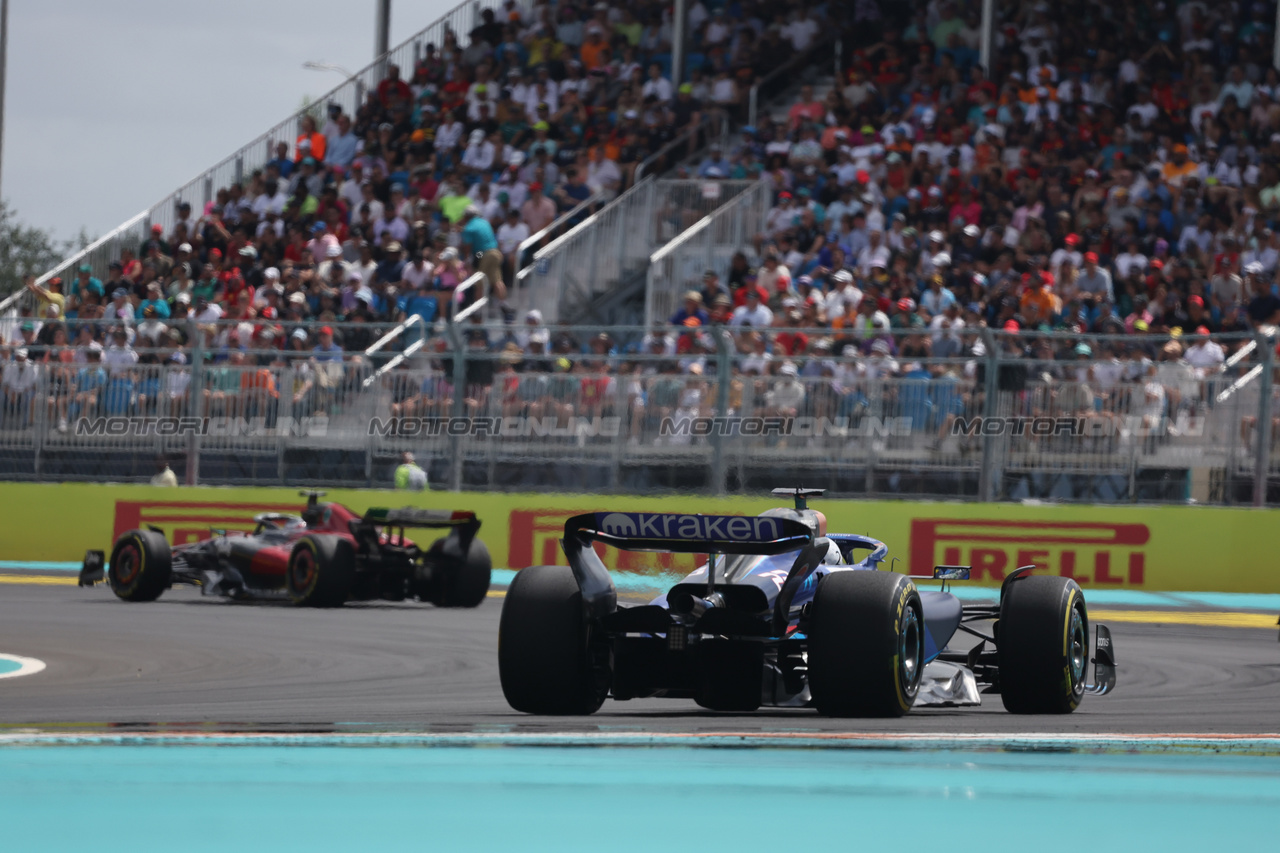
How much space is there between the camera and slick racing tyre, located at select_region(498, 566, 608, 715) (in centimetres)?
737

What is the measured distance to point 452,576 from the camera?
565 inches

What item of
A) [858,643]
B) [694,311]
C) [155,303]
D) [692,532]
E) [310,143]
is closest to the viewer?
[858,643]

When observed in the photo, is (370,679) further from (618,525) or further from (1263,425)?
(1263,425)

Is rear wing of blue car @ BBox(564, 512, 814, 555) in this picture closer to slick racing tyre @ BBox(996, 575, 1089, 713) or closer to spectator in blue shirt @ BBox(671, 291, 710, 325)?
slick racing tyre @ BBox(996, 575, 1089, 713)

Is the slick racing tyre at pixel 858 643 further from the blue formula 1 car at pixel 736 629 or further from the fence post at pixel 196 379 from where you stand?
the fence post at pixel 196 379

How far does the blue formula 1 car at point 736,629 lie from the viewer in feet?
23.4

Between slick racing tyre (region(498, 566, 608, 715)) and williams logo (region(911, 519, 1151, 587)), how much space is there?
9944 millimetres

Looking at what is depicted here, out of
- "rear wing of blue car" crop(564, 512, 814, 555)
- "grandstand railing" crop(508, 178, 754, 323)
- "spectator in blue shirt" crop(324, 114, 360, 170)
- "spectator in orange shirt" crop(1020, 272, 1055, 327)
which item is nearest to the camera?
"rear wing of blue car" crop(564, 512, 814, 555)

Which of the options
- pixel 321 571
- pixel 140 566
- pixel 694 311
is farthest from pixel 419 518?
pixel 694 311

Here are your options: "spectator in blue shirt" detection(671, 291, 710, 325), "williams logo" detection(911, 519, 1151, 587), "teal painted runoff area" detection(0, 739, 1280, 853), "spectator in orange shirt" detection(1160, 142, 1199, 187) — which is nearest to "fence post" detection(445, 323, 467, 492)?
"spectator in blue shirt" detection(671, 291, 710, 325)

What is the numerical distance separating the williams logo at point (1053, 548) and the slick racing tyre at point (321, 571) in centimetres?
577

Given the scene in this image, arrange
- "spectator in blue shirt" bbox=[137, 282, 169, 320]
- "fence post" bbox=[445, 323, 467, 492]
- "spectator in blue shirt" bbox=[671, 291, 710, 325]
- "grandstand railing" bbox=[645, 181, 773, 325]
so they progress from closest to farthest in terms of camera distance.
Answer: "fence post" bbox=[445, 323, 467, 492] → "spectator in blue shirt" bbox=[671, 291, 710, 325] → "grandstand railing" bbox=[645, 181, 773, 325] → "spectator in blue shirt" bbox=[137, 282, 169, 320]

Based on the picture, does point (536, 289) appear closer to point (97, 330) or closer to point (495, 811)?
point (97, 330)

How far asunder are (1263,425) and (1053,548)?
7.22ft
